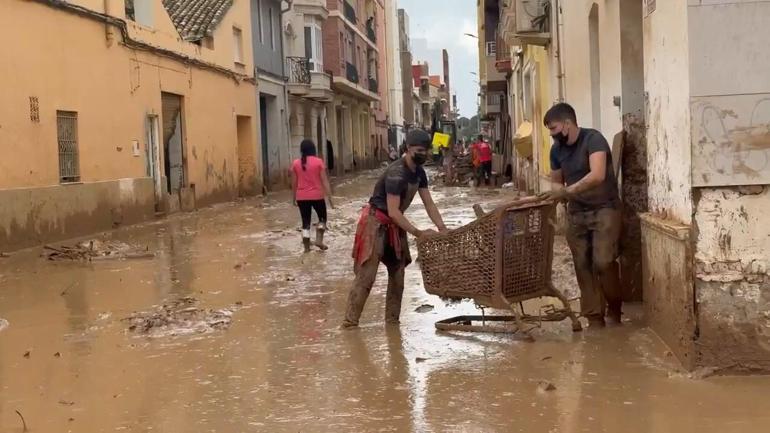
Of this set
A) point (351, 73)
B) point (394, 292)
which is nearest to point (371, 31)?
point (351, 73)

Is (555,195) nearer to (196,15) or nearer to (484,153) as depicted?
(196,15)

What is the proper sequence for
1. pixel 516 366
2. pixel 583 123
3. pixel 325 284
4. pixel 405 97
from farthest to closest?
1. pixel 405 97
2. pixel 583 123
3. pixel 325 284
4. pixel 516 366

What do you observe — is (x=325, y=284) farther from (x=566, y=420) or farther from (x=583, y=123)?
(x=566, y=420)

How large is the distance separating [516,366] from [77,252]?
902 cm

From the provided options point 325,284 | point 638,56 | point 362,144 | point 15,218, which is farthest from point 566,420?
point 362,144

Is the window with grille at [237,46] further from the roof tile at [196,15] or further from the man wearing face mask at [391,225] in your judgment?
the man wearing face mask at [391,225]

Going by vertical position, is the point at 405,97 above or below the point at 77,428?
above

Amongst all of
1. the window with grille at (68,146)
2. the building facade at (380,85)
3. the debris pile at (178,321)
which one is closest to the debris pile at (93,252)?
the window with grille at (68,146)

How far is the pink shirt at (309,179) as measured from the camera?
13102 millimetres

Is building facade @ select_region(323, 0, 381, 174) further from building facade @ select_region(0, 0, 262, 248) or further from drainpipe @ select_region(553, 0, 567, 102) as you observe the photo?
drainpipe @ select_region(553, 0, 567, 102)

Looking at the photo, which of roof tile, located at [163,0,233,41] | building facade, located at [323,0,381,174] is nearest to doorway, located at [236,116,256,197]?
roof tile, located at [163,0,233,41]

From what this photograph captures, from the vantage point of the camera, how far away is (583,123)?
11.4 meters

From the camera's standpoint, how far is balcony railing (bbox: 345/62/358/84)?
4631 cm

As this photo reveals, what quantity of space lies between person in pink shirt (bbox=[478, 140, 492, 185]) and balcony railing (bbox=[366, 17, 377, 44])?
85.2 feet
